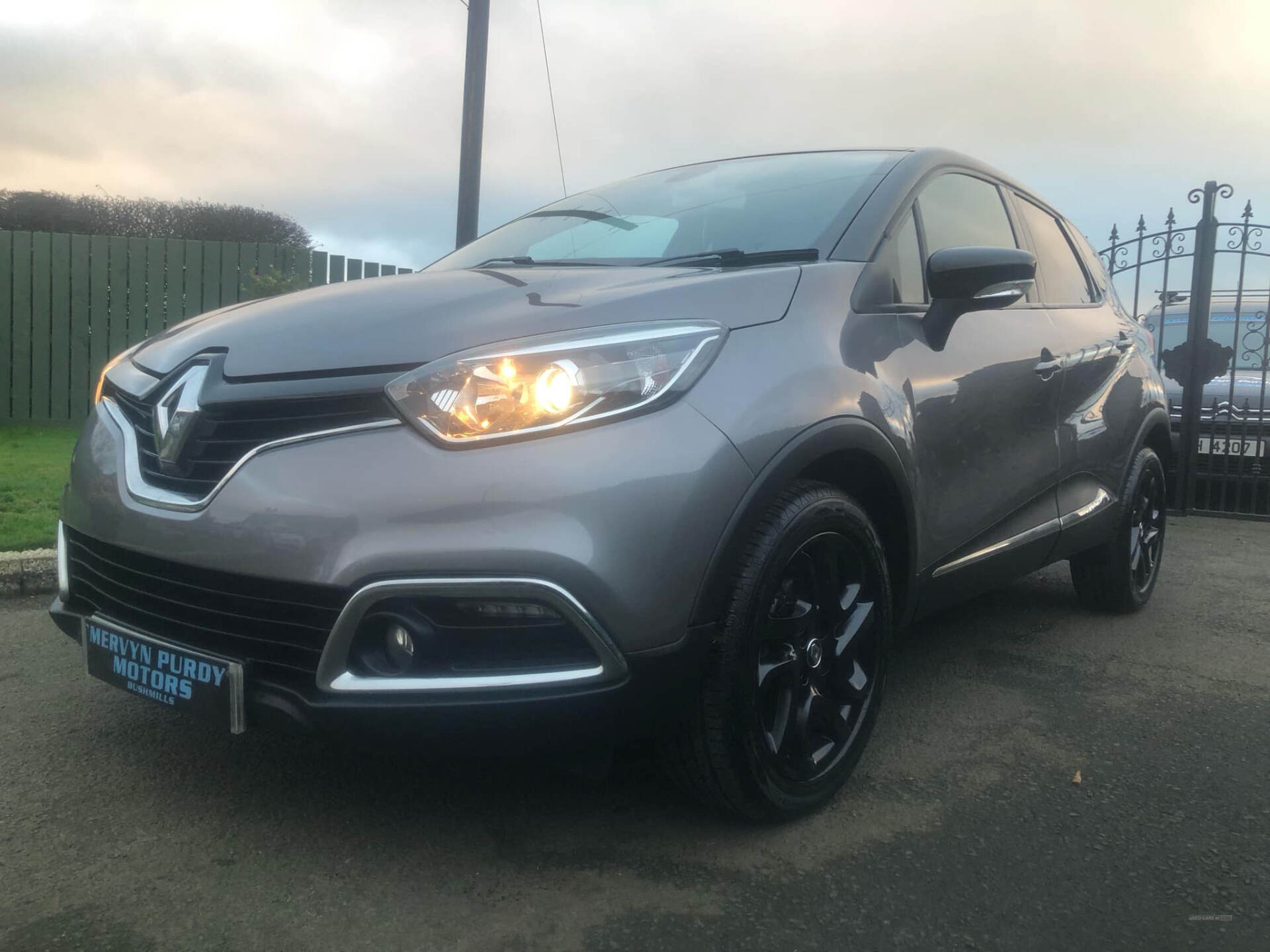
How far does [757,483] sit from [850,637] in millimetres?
609

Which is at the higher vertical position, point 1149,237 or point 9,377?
point 1149,237

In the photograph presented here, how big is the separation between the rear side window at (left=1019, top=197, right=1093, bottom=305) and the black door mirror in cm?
95

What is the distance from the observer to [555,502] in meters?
1.92

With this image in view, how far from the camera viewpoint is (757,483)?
7.02 feet

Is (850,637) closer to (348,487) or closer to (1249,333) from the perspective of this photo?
(348,487)

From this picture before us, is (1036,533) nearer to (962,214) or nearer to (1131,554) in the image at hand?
(962,214)

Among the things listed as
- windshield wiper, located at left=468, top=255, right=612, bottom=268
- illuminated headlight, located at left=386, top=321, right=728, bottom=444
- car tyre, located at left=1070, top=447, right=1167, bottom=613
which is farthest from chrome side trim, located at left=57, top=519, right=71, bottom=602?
car tyre, located at left=1070, top=447, right=1167, bottom=613

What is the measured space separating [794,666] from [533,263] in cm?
145

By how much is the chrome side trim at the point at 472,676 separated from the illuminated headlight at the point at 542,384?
0.27 m

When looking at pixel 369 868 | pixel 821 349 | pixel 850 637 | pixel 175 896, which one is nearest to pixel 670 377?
pixel 821 349

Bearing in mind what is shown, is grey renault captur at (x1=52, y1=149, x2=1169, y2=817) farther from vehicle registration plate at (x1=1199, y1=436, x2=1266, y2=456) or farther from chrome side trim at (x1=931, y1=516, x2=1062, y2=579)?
vehicle registration plate at (x1=1199, y1=436, x2=1266, y2=456)

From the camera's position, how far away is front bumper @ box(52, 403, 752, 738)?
191cm

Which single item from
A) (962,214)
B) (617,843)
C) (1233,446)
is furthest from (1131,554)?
(1233,446)

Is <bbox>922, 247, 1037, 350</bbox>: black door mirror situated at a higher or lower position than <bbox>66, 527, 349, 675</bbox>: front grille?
higher
